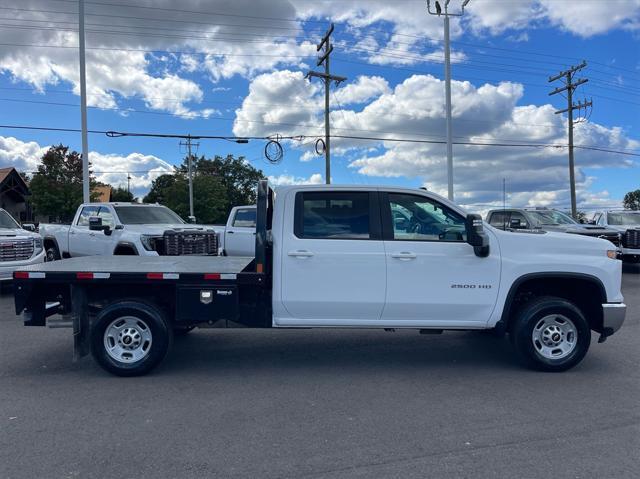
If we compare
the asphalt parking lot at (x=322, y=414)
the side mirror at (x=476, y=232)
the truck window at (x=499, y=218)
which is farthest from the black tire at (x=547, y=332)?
the truck window at (x=499, y=218)

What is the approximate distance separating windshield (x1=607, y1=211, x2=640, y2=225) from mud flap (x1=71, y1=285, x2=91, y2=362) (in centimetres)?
1586

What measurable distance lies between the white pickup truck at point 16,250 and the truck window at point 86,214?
1277 millimetres

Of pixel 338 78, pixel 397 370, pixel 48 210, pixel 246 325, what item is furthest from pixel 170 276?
pixel 48 210

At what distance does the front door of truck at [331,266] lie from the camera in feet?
18.0

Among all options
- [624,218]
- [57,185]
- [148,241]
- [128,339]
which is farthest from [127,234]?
[57,185]

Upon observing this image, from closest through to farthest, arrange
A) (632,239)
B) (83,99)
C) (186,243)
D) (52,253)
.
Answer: (186,243), (52,253), (632,239), (83,99)

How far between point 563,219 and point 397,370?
44.5 feet

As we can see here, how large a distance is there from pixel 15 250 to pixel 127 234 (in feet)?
7.46

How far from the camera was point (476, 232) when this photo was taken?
531 centimetres

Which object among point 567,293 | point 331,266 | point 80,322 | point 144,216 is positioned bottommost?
point 80,322

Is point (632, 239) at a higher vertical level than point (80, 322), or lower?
higher

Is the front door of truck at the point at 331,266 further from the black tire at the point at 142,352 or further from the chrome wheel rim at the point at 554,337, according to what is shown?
the chrome wheel rim at the point at 554,337

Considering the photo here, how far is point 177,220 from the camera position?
41.9ft

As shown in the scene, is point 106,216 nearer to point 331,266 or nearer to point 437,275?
point 331,266
